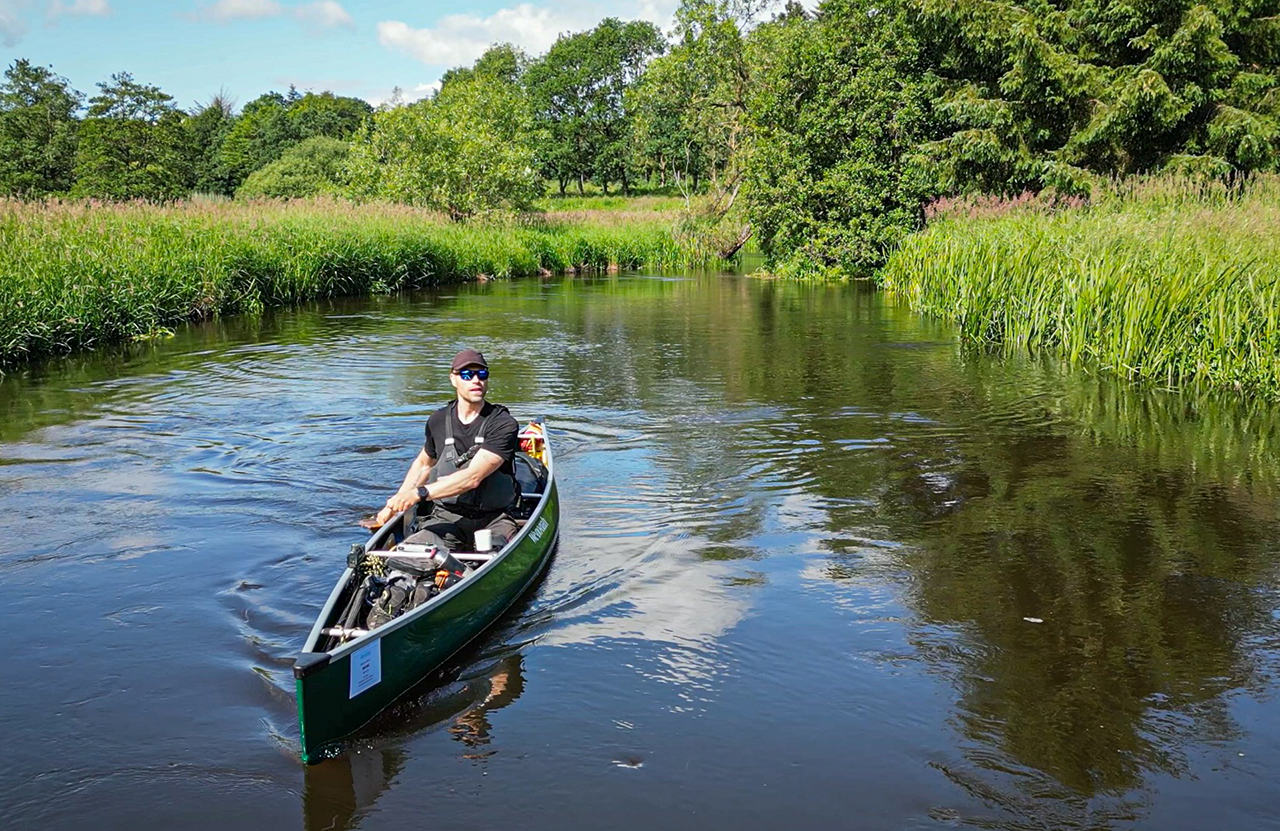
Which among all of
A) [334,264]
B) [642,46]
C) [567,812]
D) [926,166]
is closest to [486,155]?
[334,264]

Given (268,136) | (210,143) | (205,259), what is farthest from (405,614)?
(210,143)

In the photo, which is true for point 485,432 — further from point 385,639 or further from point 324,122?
point 324,122

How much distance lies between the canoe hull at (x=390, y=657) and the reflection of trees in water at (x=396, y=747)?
0.34 ft

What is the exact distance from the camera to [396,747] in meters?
4.91

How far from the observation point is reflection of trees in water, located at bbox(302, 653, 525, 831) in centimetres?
442

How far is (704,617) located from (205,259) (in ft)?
54.2

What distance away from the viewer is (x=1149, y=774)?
4.61 meters

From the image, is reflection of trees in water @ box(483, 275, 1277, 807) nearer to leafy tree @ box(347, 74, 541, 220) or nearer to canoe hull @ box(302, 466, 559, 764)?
canoe hull @ box(302, 466, 559, 764)

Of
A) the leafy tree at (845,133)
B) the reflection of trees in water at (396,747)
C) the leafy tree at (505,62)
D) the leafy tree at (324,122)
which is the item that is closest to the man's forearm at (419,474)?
the reflection of trees in water at (396,747)

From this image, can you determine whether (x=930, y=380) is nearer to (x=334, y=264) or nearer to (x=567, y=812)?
(x=567, y=812)

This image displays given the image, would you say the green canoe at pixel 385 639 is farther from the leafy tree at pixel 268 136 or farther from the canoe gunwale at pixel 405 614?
the leafy tree at pixel 268 136

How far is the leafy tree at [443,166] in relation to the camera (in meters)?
34.7

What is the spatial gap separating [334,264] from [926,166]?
593 inches

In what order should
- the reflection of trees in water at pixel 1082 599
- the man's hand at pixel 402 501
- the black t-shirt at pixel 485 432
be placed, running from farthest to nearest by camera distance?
the black t-shirt at pixel 485 432 < the man's hand at pixel 402 501 < the reflection of trees in water at pixel 1082 599
